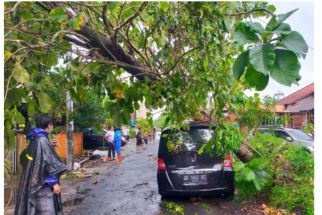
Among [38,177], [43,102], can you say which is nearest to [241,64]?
[43,102]

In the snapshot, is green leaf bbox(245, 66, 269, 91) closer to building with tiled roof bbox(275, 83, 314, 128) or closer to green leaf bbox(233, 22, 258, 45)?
green leaf bbox(233, 22, 258, 45)

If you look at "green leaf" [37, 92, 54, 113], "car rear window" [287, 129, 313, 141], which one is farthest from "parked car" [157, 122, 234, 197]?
"car rear window" [287, 129, 313, 141]

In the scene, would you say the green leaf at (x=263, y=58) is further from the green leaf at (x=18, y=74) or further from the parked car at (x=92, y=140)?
the parked car at (x=92, y=140)

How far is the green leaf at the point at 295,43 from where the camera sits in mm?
1520

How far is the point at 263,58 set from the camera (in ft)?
4.89

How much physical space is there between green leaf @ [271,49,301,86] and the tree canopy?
2.96 feet

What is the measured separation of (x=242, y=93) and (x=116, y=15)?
1.97 metres

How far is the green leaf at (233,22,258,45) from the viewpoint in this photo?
162cm

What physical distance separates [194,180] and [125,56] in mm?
3418

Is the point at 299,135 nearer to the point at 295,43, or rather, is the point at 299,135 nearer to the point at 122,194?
the point at 122,194

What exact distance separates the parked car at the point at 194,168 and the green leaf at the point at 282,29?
206 inches

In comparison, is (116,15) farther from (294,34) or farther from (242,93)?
(294,34)

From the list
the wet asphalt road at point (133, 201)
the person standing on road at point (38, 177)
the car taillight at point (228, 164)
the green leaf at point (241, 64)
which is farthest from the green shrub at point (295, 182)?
the green leaf at point (241, 64)

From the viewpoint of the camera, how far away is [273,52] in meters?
1.50
